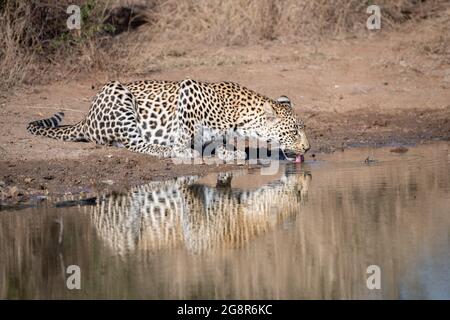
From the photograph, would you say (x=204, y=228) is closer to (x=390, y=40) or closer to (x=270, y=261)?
(x=270, y=261)

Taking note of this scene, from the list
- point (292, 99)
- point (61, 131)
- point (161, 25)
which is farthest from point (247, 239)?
point (161, 25)

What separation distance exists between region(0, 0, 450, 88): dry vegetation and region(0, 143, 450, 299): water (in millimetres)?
4939

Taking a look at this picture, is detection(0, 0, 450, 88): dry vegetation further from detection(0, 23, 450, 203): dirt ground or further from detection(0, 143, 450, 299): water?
detection(0, 143, 450, 299): water

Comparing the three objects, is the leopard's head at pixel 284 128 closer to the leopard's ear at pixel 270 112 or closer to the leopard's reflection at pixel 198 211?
the leopard's ear at pixel 270 112

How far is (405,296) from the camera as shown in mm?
7352

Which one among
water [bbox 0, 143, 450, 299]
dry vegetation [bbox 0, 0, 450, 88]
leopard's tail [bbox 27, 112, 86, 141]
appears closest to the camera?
water [bbox 0, 143, 450, 299]

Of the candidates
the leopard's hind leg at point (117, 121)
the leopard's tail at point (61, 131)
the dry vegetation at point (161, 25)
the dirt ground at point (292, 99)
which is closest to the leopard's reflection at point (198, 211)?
the dirt ground at point (292, 99)

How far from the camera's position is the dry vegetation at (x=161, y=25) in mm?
15461

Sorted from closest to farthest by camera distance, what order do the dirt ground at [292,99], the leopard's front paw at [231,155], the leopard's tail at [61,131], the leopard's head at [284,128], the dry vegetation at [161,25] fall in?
1. the dirt ground at [292,99]
2. the leopard's front paw at [231,155]
3. the leopard's head at [284,128]
4. the leopard's tail at [61,131]
5. the dry vegetation at [161,25]

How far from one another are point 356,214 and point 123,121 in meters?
3.99

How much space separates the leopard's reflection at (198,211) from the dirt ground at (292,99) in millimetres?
669

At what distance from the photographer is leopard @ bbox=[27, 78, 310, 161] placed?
12422 mm

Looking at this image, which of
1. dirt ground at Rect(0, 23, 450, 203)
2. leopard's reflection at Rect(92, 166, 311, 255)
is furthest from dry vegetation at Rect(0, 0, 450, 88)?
leopard's reflection at Rect(92, 166, 311, 255)

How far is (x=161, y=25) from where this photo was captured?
702 inches
